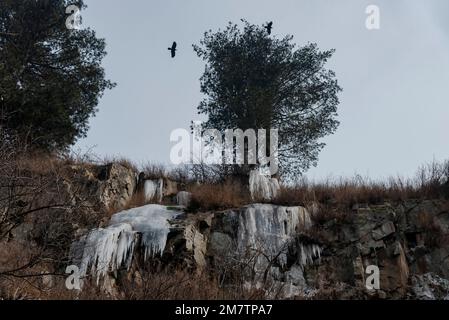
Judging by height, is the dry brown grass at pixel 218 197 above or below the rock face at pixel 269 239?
above

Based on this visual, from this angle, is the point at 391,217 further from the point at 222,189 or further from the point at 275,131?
the point at 275,131

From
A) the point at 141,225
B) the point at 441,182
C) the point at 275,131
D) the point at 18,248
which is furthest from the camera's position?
the point at 275,131

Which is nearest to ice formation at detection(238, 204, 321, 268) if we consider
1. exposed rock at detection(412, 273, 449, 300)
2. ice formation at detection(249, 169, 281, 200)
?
ice formation at detection(249, 169, 281, 200)

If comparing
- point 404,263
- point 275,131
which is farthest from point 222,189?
point 404,263

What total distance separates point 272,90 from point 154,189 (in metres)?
5.64

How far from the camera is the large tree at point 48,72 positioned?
18.2 meters

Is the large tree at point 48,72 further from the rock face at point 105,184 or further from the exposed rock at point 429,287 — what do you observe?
the exposed rock at point 429,287

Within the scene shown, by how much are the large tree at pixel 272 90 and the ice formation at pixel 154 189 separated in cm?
389

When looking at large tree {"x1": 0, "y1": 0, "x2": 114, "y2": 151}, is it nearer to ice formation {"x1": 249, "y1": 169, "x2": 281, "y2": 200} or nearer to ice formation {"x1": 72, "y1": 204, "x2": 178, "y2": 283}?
ice formation {"x1": 72, "y1": 204, "x2": 178, "y2": 283}

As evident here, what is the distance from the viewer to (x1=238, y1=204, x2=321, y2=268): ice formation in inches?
546

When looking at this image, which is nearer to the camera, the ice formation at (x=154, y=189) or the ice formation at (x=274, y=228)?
the ice formation at (x=274, y=228)

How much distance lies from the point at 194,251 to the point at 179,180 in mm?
4559

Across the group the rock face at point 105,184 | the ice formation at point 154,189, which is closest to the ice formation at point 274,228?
the ice formation at point 154,189

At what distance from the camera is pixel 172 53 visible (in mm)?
18016
